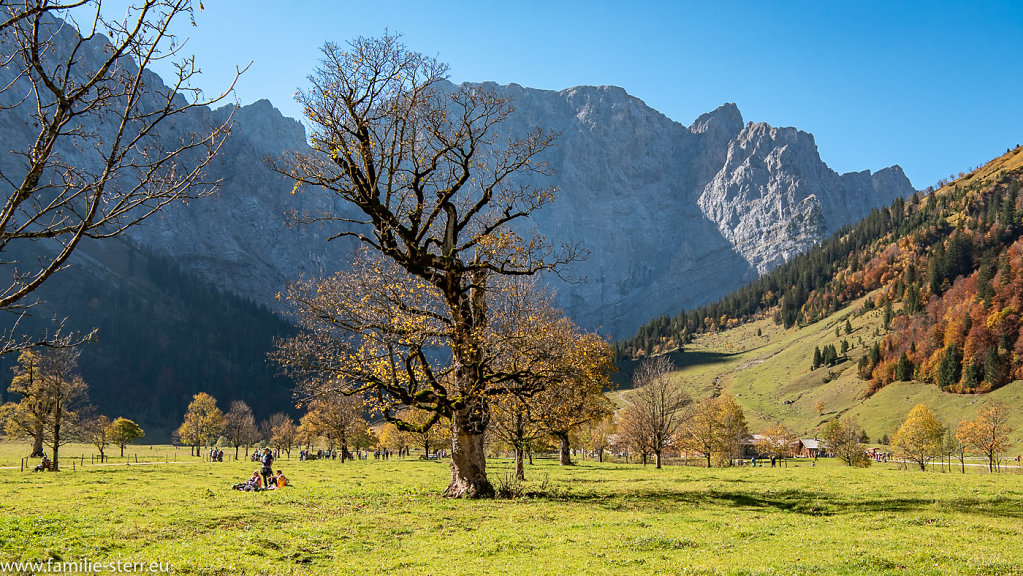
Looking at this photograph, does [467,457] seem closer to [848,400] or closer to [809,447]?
[809,447]

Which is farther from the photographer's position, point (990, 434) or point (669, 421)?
point (990, 434)

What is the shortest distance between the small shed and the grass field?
125 metres

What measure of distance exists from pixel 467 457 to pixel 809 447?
139 m

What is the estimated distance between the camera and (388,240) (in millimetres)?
23578

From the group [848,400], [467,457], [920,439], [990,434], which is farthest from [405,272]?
[848,400]

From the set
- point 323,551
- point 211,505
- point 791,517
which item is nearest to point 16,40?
point 323,551

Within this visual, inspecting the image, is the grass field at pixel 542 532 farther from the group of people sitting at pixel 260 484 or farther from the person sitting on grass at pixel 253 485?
the group of people sitting at pixel 260 484

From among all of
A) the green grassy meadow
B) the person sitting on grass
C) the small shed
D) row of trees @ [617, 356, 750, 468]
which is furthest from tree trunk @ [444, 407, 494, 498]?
the small shed

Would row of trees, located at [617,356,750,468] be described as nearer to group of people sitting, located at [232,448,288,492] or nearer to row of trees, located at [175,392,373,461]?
row of trees, located at [175,392,373,461]

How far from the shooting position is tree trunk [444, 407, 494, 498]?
23.0 m

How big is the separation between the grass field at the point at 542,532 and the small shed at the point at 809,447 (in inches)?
4932

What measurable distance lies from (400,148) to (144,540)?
51.4ft

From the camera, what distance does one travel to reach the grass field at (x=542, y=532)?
1253 cm

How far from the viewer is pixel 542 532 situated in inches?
631
